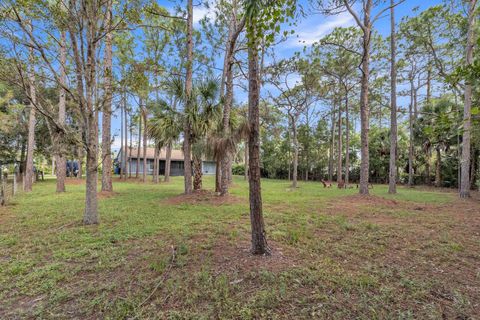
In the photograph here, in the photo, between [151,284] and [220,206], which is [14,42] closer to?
[151,284]

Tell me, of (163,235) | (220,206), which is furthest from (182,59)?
(163,235)

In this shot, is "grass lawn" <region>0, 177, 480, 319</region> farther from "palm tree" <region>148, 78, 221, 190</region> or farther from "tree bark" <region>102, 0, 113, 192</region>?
"palm tree" <region>148, 78, 221, 190</region>

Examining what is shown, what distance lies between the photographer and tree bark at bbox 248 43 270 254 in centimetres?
321

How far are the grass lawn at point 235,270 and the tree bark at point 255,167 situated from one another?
0.85 feet

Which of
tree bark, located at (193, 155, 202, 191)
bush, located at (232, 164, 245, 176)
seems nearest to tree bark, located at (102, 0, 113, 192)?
tree bark, located at (193, 155, 202, 191)

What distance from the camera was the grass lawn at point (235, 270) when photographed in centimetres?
220

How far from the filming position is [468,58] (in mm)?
9398

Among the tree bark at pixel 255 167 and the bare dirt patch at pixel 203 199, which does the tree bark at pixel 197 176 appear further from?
the tree bark at pixel 255 167

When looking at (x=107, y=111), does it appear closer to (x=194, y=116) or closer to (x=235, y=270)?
(x=194, y=116)

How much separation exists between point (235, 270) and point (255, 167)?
1.34 meters

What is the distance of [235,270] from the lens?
289 cm

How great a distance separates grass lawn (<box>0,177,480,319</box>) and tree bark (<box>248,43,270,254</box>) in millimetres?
258

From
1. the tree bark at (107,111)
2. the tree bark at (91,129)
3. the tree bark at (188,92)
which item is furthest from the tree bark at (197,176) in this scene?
the tree bark at (91,129)

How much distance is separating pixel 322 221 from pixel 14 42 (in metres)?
7.10
